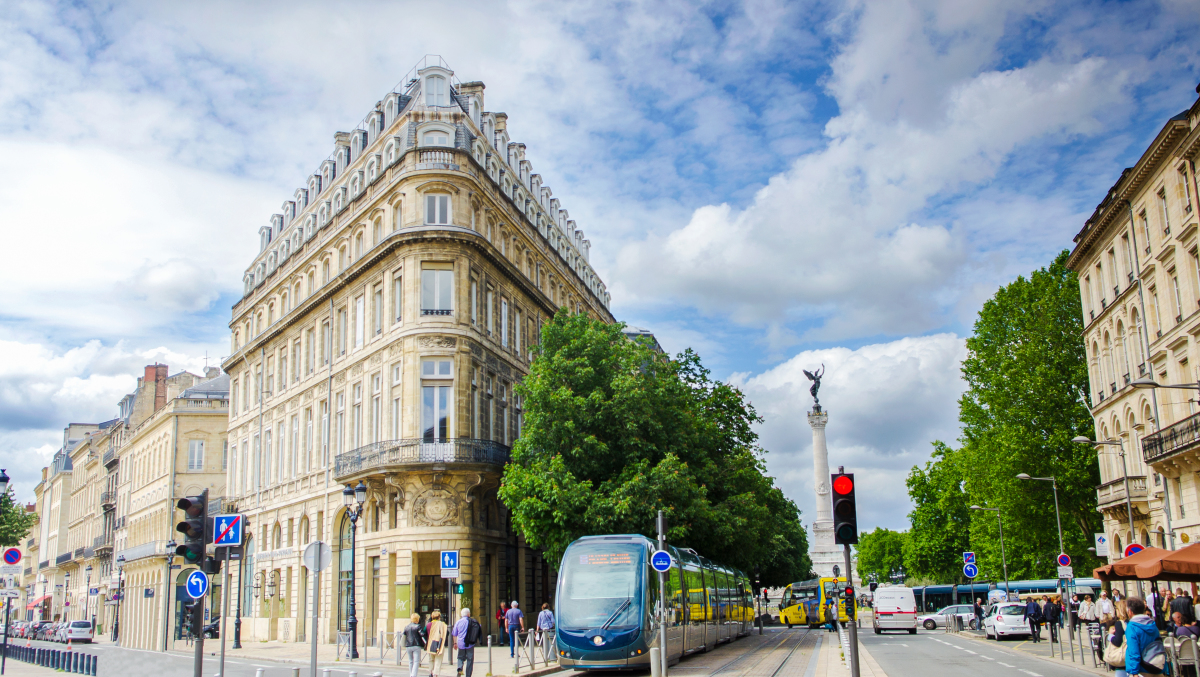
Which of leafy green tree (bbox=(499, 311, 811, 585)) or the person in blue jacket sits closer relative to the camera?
the person in blue jacket

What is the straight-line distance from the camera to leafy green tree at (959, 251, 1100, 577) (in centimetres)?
4369

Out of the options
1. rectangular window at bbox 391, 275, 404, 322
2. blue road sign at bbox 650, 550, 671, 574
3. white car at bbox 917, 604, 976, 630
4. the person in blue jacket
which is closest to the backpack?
blue road sign at bbox 650, 550, 671, 574

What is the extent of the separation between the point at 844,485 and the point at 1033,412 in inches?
1346

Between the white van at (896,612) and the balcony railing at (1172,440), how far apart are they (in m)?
13.4

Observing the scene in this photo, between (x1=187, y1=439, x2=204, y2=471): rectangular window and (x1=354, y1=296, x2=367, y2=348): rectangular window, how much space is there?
27.8m

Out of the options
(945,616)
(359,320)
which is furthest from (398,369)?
(945,616)

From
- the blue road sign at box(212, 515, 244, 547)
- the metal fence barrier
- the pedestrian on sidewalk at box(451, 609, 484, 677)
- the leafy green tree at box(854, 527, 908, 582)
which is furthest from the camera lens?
the leafy green tree at box(854, 527, 908, 582)

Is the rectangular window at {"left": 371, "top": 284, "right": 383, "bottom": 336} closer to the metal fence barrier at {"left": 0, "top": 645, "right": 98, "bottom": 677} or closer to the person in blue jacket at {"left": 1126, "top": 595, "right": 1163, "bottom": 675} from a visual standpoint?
the metal fence barrier at {"left": 0, "top": 645, "right": 98, "bottom": 677}

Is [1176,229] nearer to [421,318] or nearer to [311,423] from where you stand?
[421,318]

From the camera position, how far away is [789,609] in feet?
206

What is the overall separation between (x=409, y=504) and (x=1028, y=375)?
28.3m

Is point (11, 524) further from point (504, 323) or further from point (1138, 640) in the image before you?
point (1138, 640)

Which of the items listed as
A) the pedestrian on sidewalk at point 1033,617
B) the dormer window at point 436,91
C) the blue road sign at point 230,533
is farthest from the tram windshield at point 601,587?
the dormer window at point 436,91

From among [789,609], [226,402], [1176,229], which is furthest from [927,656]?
[226,402]
